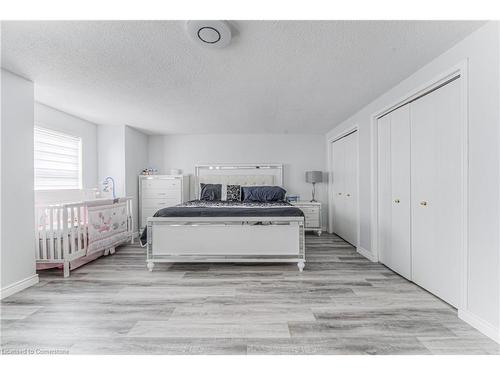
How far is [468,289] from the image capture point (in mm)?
1899

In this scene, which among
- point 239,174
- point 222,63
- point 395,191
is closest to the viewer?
point 222,63

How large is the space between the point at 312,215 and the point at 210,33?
407 cm

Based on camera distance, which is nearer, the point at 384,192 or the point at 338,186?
the point at 384,192

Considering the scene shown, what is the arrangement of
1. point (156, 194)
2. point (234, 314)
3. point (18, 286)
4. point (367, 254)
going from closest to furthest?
point (234, 314), point (18, 286), point (367, 254), point (156, 194)

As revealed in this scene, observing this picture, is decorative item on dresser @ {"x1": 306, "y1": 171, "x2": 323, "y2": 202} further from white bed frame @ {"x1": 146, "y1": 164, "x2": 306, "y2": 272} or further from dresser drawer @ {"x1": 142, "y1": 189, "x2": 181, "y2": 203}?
dresser drawer @ {"x1": 142, "y1": 189, "x2": 181, "y2": 203}

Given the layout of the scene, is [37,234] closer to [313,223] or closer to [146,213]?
[146,213]

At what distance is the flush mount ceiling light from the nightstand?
3.72 metres

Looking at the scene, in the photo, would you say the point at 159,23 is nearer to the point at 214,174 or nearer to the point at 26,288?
the point at 26,288

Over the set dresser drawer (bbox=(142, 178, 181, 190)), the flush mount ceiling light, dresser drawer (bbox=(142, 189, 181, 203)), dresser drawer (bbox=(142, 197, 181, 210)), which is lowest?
dresser drawer (bbox=(142, 197, 181, 210))

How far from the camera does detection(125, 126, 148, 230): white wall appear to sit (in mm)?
4746

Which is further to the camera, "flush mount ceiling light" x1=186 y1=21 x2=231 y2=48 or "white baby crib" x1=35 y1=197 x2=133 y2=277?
"white baby crib" x1=35 y1=197 x2=133 y2=277

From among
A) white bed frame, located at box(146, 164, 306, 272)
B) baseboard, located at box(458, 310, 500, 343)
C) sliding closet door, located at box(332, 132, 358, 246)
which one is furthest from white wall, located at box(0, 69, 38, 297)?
sliding closet door, located at box(332, 132, 358, 246)

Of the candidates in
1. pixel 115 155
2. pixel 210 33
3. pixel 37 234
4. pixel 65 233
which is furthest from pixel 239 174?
pixel 210 33

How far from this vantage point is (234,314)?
2.02m
